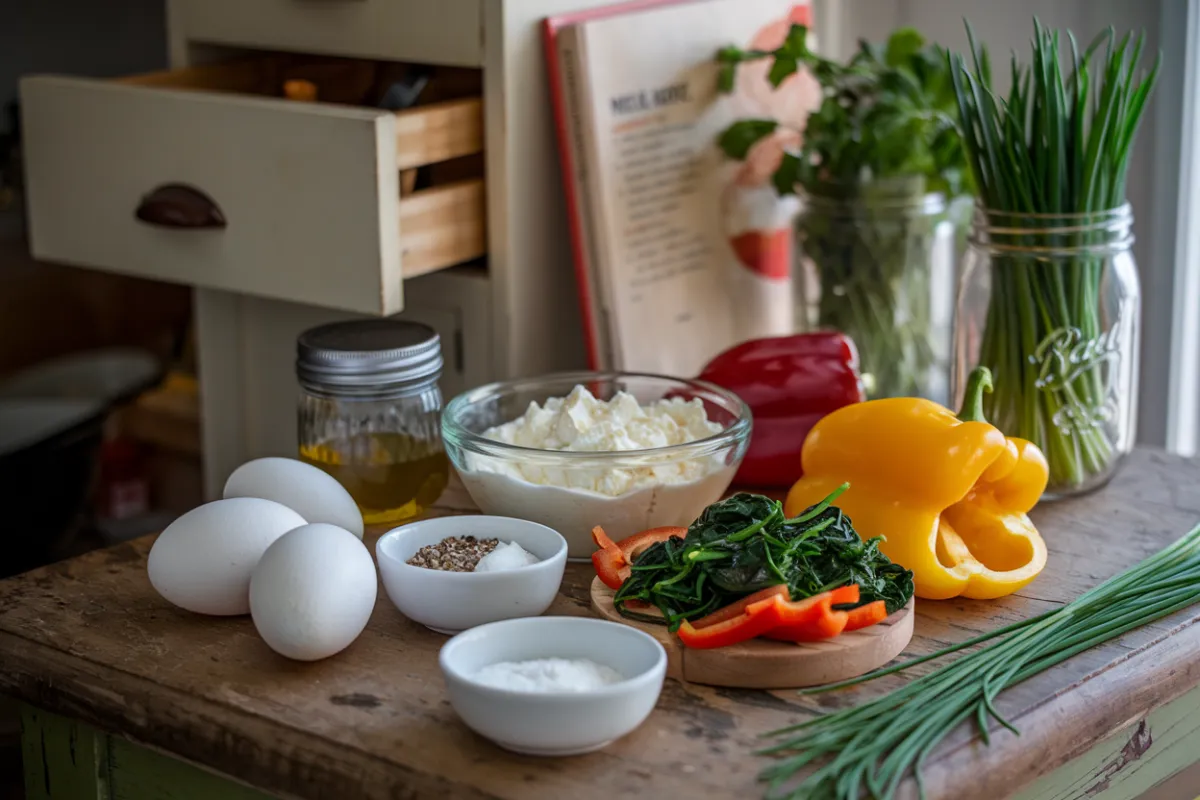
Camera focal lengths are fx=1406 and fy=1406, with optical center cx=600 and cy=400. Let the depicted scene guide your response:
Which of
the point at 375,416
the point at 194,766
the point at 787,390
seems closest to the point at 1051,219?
the point at 787,390

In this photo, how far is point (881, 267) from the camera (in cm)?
154

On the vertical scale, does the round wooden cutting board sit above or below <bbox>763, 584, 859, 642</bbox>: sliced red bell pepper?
below

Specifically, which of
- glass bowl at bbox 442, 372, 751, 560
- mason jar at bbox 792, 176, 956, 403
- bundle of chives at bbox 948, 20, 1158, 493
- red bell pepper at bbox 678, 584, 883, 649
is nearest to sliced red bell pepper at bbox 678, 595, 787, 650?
red bell pepper at bbox 678, 584, 883, 649

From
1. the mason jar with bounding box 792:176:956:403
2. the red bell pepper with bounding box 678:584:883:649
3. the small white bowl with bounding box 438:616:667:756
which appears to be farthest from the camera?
the mason jar with bounding box 792:176:956:403

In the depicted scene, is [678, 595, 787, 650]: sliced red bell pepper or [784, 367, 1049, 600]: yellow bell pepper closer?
[678, 595, 787, 650]: sliced red bell pepper

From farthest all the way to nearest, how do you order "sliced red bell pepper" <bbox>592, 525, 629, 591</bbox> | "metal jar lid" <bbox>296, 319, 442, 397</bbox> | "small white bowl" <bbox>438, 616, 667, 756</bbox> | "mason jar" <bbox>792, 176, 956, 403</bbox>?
"mason jar" <bbox>792, 176, 956, 403</bbox> < "metal jar lid" <bbox>296, 319, 442, 397</bbox> < "sliced red bell pepper" <bbox>592, 525, 629, 591</bbox> < "small white bowl" <bbox>438, 616, 667, 756</bbox>

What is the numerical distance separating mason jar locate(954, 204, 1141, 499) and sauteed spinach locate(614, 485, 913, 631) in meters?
0.35

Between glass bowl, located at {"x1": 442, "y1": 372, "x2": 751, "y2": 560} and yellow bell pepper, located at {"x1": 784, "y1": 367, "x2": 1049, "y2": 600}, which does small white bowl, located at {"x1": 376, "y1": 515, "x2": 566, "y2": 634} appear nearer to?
glass bowl, located at {"x1": 442, "y1": 372, "x2": 751, "y2": 560}

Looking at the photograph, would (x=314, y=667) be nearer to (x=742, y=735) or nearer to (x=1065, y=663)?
(x=742, y=735)

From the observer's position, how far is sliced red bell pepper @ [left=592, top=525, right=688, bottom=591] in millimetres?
1048

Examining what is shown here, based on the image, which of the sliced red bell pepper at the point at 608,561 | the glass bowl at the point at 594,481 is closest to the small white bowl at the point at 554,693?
the sliced red bell pepper at the point at 608,561

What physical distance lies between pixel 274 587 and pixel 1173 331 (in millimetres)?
1206

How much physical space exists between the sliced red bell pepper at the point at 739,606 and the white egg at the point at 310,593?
0.24 meters

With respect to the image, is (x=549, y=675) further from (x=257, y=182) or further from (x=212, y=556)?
(x=257, y=182)
